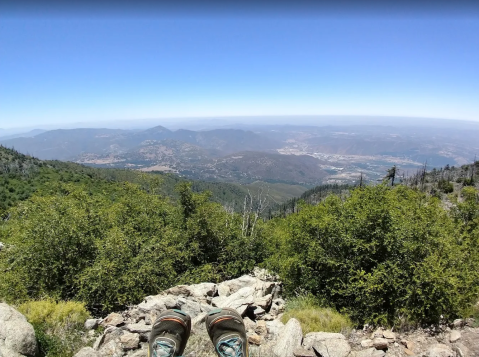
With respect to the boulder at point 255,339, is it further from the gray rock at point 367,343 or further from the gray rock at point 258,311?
the gray rock at point 367,343

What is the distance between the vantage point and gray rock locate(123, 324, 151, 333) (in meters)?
8.02

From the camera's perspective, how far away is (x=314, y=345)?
720 centimetres

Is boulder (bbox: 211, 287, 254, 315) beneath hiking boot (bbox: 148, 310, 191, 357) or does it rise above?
beneath

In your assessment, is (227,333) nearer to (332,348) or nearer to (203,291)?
(332,348)

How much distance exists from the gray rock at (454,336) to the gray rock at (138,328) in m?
9.03

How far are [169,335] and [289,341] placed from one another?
347 cm

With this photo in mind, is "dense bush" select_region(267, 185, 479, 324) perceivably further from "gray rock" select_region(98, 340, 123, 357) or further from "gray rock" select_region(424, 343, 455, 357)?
"gray rock" select_region(98, 340, 123, 357)

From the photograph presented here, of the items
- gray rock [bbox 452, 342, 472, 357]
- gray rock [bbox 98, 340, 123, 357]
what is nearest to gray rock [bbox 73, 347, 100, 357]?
gray rock [bbox 98, 340, 123, 357]

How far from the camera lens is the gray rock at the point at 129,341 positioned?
7.21 meters

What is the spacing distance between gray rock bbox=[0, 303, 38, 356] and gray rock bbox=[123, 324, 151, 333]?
2.38m

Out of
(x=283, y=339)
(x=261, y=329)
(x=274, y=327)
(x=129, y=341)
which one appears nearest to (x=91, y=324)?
(x=129, y=341)

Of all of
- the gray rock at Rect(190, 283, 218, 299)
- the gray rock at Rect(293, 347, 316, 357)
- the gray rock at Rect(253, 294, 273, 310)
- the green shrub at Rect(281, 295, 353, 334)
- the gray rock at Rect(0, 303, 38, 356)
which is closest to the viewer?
the gray rock at Rect(0, 303, 38, 356)

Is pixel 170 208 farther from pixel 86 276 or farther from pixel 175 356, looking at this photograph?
pixel 175 356

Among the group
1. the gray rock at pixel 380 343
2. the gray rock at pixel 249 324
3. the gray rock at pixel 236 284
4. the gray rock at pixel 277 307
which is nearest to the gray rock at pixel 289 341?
the gray rock at pixel 249 324
